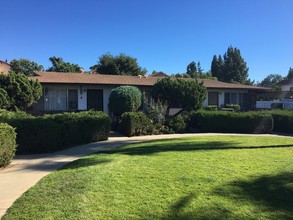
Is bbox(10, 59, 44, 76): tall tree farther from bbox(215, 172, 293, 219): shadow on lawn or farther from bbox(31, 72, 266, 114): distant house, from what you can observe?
bbox(215, 172, 293, 219): shadow on lawn

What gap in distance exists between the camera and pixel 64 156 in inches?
403

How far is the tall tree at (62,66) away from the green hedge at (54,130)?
132 feet

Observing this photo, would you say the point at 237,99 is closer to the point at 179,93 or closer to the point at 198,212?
the point at 179,93

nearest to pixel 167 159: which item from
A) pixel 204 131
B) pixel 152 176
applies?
pixel 152 176

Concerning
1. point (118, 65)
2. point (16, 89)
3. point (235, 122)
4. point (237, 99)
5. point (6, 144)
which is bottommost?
point (6, 144)

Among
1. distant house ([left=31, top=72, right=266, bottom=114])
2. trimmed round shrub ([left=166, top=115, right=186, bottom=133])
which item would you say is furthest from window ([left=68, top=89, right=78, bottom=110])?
trimmed round shrub ([left=166, top=115, right=186, bottom=133])

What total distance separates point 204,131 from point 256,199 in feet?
A: 43.7

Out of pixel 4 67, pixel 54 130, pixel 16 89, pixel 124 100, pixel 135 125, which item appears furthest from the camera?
pixel 4 67

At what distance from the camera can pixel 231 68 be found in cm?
7969

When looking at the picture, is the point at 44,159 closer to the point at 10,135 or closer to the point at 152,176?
the point at 10,135

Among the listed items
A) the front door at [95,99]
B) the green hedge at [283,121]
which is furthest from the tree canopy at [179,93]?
the green hedge at [283,121]

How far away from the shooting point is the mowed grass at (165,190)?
16.1 ft

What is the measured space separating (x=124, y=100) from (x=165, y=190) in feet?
44.2

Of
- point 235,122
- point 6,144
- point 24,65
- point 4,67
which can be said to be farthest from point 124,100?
point 4,67
